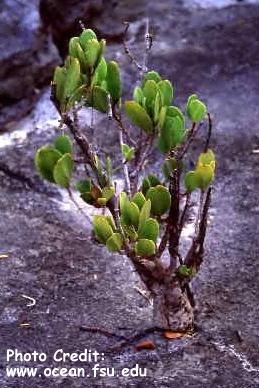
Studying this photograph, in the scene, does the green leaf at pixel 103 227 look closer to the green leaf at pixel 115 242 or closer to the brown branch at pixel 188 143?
the green leaf at pixel 115 242

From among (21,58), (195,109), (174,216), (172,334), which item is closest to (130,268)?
(172,334)

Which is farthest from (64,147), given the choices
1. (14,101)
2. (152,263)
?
(14,101)

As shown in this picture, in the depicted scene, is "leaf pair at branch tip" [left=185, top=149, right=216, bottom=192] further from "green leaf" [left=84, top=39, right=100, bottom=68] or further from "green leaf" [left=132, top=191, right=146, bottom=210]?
"green leaf" [left=84, top=39, right=100, bottom=68]

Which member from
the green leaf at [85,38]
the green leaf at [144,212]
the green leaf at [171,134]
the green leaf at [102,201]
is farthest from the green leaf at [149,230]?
the green leaf at [85,38]

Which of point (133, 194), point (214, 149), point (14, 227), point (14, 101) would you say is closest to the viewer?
point (133, 194)

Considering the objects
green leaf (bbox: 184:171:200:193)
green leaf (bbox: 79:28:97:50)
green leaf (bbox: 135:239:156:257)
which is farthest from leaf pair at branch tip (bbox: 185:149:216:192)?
green leaf (bbox: 79:28:97:50)

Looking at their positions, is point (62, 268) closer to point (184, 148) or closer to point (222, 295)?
point (222, 295)
